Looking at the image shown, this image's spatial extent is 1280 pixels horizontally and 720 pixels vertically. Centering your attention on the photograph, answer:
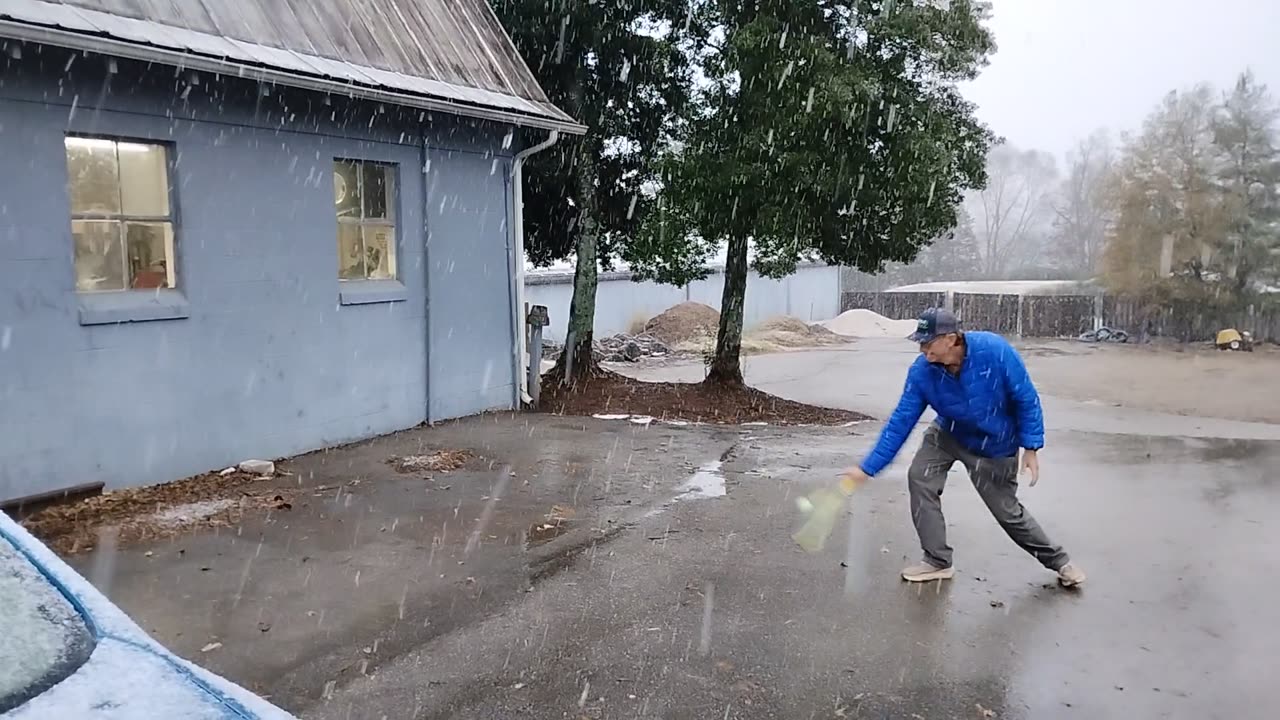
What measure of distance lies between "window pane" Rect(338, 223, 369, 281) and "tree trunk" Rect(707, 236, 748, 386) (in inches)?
234

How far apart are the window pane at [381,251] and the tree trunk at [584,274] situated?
4.16 metres

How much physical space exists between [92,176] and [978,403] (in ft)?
20.5

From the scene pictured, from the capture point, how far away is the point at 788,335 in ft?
107

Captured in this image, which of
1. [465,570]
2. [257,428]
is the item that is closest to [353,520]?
[465,570]

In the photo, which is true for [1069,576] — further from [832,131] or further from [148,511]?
[832,131]

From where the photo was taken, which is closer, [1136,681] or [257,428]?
[1136,681]

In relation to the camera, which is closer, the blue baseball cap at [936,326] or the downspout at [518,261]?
the blue baseball cap at [936,326]

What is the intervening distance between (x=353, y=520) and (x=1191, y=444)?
9.66m

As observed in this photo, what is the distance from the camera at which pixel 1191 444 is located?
11.3 meters

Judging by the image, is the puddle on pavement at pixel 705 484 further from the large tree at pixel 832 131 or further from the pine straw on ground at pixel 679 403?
the large tree at pixel 832 131

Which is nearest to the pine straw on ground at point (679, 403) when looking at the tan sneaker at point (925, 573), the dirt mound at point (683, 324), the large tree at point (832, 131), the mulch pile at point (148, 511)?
the large tree at point (832, 131)

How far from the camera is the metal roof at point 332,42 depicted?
6430 millimetres

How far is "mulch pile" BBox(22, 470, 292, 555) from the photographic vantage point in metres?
6.18

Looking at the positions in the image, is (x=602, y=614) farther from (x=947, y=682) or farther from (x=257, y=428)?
(x=257, y=428)
